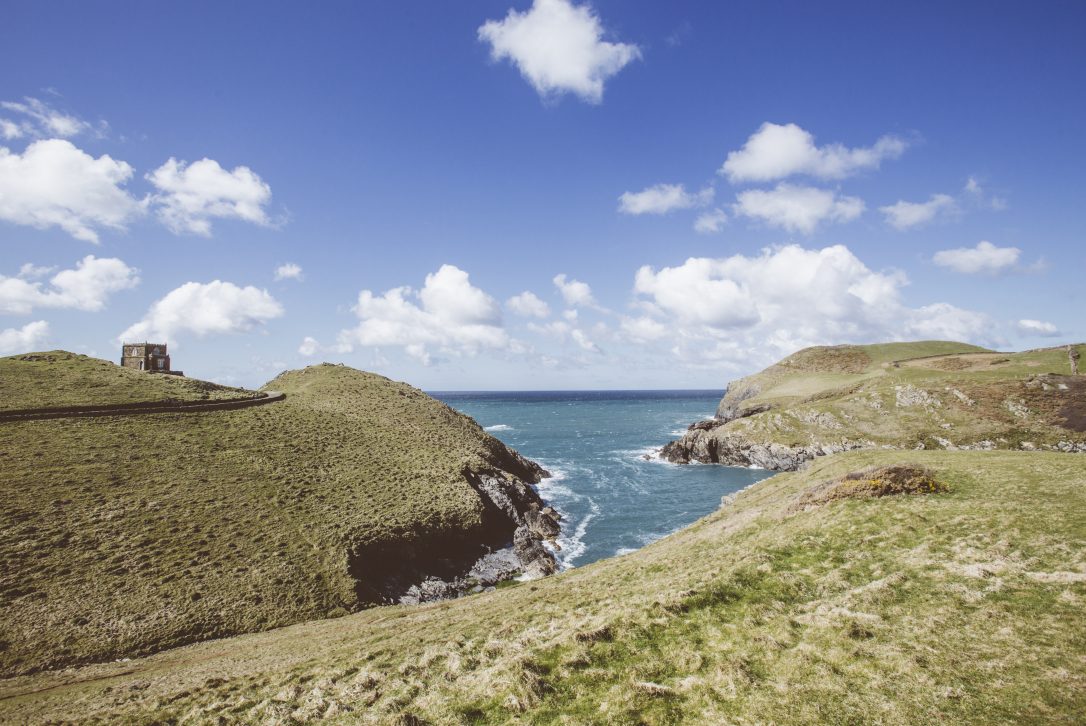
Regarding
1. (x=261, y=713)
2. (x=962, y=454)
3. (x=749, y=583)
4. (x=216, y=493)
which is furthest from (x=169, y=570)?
(x=962, y=454)

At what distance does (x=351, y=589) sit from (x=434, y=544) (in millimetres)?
9998

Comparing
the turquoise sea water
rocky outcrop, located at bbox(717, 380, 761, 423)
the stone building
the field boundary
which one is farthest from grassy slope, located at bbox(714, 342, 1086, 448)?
the stone building

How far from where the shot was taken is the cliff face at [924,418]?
79.1 metres

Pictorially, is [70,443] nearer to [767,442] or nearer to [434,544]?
[434,544]

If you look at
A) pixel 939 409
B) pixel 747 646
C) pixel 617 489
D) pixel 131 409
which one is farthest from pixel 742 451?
pixel 131 409

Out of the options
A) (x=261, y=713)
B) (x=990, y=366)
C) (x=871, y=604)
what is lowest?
(x=261, y=713)

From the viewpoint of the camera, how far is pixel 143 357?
3477 inches

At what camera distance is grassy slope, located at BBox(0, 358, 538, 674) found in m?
27.7

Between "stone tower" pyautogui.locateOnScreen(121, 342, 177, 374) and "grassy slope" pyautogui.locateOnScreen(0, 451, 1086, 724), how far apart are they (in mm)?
84279

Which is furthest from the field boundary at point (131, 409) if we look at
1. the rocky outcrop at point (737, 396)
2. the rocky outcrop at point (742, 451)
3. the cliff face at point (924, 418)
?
the rocky outcrop at point (737, 396)

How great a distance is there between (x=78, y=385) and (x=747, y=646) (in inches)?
3200

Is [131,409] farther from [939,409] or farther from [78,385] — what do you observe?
Answer: [939,409]

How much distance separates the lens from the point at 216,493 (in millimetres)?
41906

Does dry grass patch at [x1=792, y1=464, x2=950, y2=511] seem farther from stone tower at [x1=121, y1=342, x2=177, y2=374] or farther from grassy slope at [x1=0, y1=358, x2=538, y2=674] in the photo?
stone tower at [x1=121, y1=342, x2=177, y2=374]
